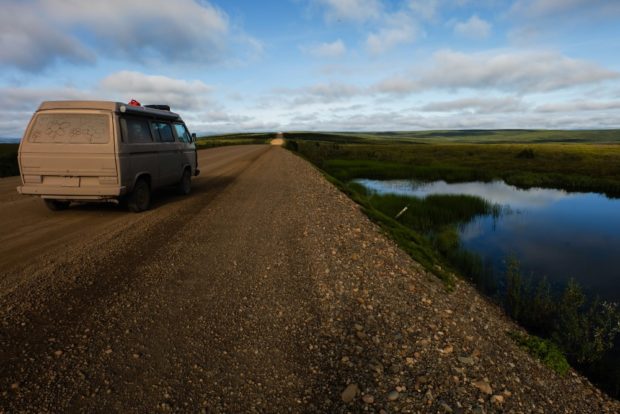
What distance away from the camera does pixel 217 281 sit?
5.56m

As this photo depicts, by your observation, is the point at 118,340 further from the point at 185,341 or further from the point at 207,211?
the point at 207,211

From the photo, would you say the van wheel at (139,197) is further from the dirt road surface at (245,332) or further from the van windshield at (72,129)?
the dirt road surface at (245,332)

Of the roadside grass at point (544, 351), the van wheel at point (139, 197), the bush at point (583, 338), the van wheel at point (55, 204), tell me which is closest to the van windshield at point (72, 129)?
the van wheel at point (139, 197)

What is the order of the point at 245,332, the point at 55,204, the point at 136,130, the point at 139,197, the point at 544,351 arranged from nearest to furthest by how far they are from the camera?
the point at 245,332
the point at 544,351
the point at 136,130
the point at 55,204
the point at 139,197

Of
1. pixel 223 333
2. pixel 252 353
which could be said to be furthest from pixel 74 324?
pixel 252 353

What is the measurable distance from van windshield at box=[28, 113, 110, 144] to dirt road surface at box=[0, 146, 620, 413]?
208 cm

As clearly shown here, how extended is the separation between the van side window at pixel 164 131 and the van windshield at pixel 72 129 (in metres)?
2.08

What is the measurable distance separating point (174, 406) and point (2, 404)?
4.48 ft

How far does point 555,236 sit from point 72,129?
51.4ft

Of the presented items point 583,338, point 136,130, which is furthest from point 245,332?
point 136,130

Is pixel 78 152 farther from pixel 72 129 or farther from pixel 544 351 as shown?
pixel 544 351

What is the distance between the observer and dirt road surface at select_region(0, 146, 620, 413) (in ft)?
11.0

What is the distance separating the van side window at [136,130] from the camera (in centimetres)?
880

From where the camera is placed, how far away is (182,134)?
12484 mm
